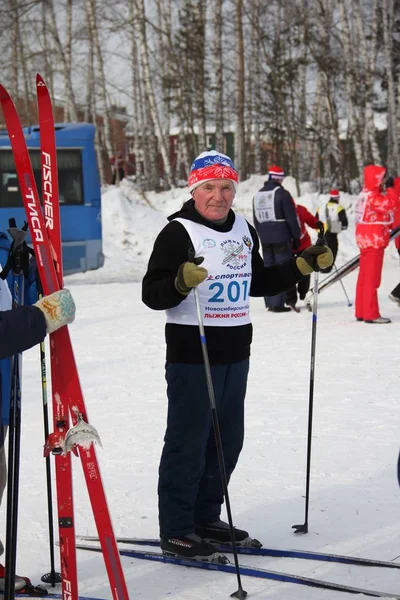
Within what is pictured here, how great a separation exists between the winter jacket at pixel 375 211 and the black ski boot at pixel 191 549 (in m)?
6.84

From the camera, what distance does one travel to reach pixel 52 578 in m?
3.77

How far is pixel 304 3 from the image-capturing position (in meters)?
27.4

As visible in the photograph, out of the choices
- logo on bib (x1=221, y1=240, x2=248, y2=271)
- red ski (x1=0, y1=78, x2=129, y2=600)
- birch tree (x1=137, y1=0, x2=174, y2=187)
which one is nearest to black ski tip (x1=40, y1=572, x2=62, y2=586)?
red ski (x1=0, y1=78, x2=129, y2=600)

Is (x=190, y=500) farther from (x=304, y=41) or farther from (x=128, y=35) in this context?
(x=128, y=35)

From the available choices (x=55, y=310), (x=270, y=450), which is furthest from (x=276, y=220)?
(x=55, y=310)

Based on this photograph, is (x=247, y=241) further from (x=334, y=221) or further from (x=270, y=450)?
(x=334, y=221)

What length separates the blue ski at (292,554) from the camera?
3.79 meters

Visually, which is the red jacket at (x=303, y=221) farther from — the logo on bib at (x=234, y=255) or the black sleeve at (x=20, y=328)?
the black sleeve at (x=20, y=328)

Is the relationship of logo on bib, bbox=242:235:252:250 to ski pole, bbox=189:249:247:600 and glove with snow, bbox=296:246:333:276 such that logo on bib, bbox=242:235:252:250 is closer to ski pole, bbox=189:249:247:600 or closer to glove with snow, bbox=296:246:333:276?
glove with snow, bbox=296:246:333:276

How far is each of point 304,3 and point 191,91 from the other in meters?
4.58

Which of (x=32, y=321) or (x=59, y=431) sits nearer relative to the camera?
(x=32, y=321)

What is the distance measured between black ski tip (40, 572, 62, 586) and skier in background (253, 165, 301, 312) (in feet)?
24.8

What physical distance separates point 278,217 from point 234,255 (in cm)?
742

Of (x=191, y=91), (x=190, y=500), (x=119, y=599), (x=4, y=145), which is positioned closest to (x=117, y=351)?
(x=190, y=500)
